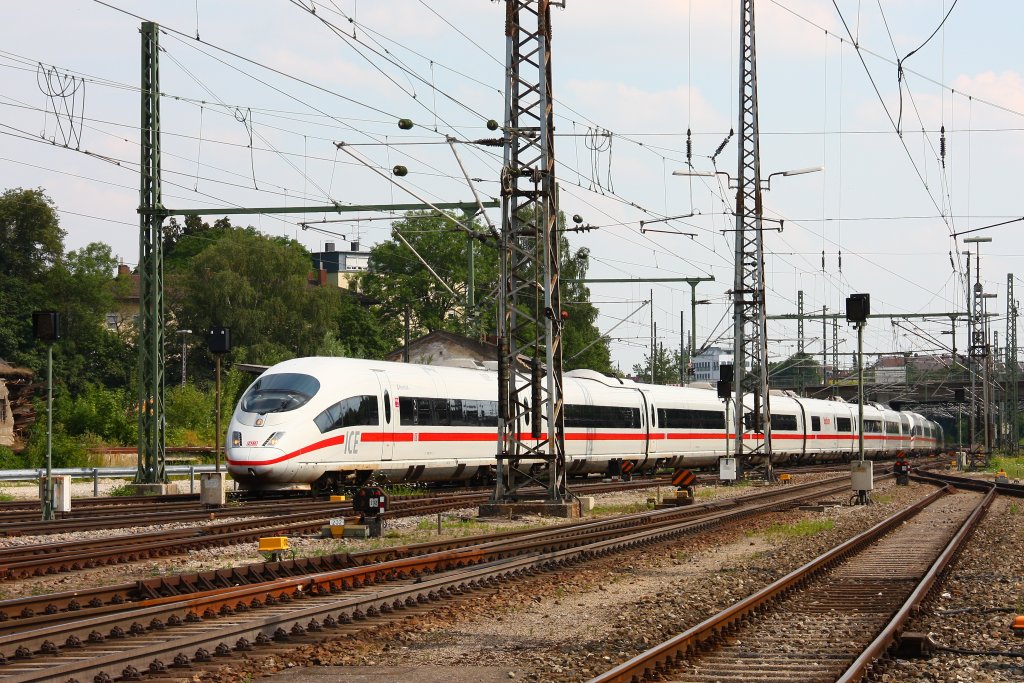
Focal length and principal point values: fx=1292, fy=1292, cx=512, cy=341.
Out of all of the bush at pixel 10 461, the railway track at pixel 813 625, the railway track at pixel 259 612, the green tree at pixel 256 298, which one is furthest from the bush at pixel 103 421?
the railway track at pixel 813 625

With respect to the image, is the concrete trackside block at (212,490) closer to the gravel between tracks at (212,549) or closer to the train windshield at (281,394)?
the gravel between tracks at (212,549)

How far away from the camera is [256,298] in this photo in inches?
3410

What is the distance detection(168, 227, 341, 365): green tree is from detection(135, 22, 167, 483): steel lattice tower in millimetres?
54226

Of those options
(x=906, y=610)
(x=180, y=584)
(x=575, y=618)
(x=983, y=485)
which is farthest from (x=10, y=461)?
(x=906, y=610)

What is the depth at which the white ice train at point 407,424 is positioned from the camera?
27.2m

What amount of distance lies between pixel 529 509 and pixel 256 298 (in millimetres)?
65172

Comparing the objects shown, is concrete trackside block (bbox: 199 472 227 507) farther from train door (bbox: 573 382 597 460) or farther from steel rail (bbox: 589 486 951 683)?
train door (bbox: 573 382 597 460)

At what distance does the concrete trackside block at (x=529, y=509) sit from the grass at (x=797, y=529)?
12.4 feet

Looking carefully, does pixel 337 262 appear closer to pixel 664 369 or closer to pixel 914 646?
pixel 664 369

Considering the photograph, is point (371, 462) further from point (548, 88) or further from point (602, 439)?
point (602, 439)

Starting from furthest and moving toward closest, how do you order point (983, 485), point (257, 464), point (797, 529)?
point (983, 485)
point (257, 464)
point (797, 529)

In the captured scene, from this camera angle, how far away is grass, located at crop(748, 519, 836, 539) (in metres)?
21.0

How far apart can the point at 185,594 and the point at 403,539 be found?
716cm

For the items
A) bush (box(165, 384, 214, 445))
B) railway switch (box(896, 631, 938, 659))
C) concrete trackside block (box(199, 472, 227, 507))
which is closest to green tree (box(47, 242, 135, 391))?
bush (box(165, 384, 214, 445))
